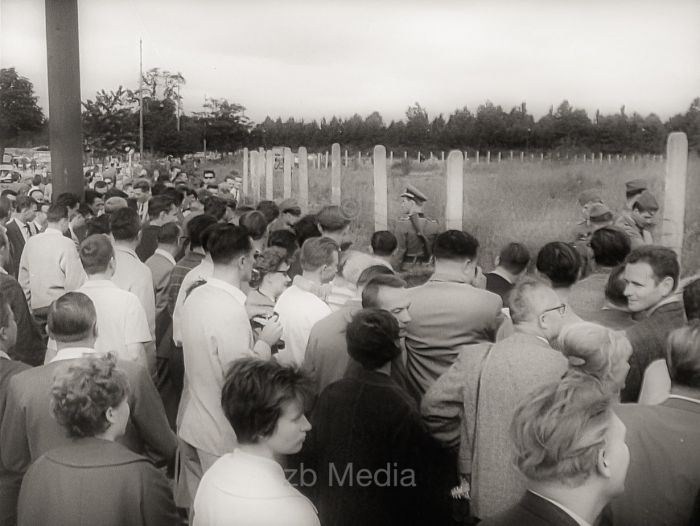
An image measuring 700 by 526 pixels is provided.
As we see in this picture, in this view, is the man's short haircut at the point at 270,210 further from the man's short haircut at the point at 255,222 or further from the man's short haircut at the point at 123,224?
the man's short haircut at the point at 123,224

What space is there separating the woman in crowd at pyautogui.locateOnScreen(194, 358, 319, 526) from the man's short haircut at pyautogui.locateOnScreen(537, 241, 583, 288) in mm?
1540

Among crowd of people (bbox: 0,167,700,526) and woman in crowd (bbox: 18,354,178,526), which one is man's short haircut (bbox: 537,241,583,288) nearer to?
crowd of people (bbox: 0,167,700,526)

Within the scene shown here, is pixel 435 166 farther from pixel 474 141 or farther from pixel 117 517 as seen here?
pixel 117 517

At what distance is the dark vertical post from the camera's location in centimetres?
567

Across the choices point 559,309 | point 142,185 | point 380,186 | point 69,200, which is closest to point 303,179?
point 142,185

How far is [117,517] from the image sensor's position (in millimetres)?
2012

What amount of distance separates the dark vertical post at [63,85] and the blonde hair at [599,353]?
4.74m

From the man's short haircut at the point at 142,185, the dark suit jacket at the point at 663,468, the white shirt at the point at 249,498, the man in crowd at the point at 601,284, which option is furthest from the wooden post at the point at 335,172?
the white shirt at the point at 249,498

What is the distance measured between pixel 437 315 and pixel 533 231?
20.0ft

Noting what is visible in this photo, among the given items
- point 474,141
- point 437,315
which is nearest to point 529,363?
point 437,315

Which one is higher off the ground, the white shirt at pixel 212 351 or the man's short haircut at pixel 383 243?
the man's short haircut at pixel 383 243

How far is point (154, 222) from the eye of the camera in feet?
18.5

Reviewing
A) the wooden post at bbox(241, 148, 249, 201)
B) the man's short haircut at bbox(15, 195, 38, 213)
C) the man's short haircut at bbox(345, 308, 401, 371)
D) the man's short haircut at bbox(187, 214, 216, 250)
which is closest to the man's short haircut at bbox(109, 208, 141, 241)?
the man's short haircut at bbox(187, 214, 216, 250)

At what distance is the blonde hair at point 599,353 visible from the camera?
7.73ft
